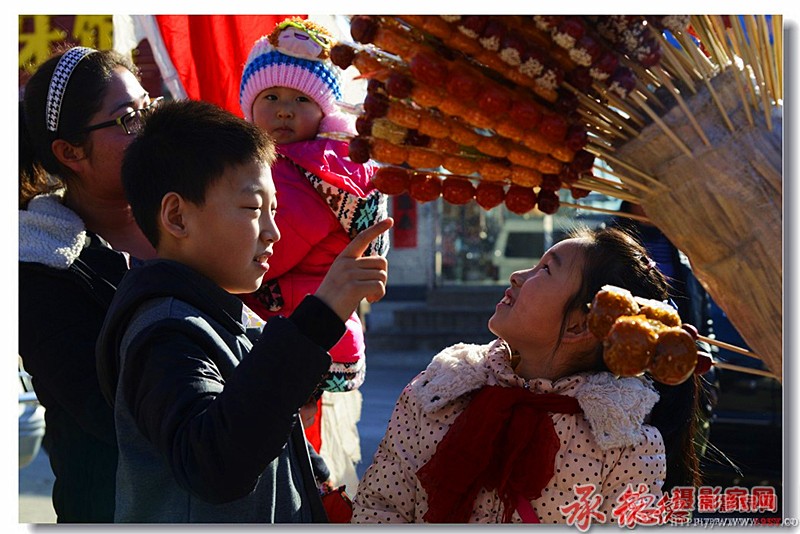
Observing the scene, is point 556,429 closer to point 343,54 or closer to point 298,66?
point 343,54

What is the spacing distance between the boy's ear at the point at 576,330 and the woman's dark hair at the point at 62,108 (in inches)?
40.0

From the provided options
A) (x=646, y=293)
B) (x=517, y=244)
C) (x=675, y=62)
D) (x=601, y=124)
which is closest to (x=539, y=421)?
(x=646, y=293)

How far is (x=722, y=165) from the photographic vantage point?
3.69 feet

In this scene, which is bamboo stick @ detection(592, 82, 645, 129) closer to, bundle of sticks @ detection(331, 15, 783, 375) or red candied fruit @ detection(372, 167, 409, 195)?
bundle of sticks @ detection(331, 15, 783, 375)

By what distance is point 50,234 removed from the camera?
1625 millimetres

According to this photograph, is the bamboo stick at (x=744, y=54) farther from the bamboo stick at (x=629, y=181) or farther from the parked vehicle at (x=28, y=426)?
the parked vehicle at (x=28, y=426)

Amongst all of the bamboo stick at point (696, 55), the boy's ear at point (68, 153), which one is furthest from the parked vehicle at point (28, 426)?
the bamboo stick at point (696, 55)

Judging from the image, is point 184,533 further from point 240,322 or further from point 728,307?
point 728,307

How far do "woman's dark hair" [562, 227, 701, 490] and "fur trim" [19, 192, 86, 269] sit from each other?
0.92m

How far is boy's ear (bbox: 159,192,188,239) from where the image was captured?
1.35 m

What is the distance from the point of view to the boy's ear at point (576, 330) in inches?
61.1

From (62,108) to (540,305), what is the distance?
1.02 meters
